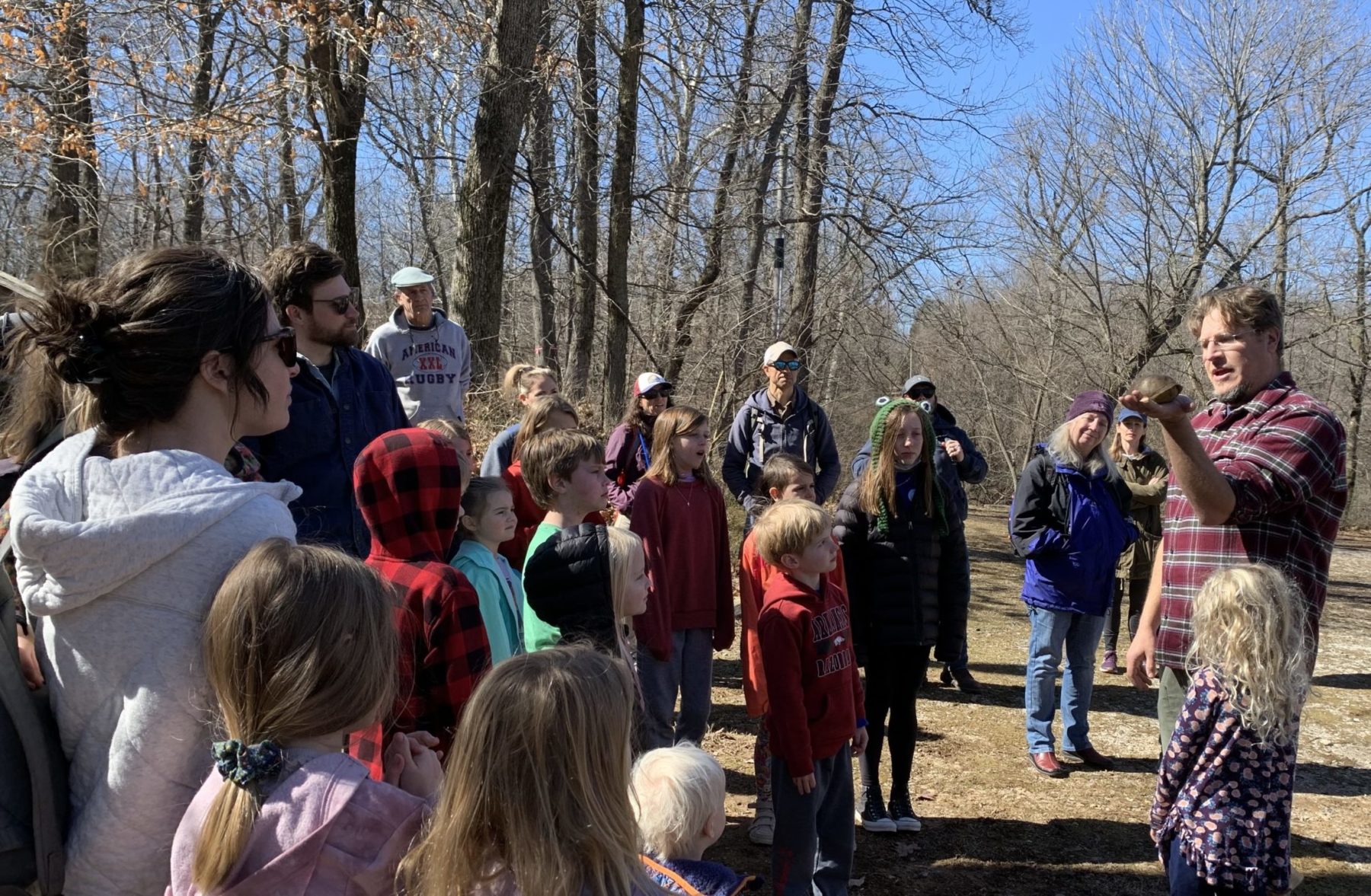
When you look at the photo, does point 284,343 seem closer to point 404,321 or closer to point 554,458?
point 554,458

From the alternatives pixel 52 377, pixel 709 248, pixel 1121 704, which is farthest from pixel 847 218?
pixel 52 377

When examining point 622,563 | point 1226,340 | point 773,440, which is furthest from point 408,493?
point 773,440

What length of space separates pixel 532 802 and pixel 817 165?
11.5 metres

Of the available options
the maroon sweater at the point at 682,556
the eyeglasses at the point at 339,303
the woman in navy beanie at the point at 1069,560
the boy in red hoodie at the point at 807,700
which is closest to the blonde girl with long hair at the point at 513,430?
the maroon sweater at the point at 682,556

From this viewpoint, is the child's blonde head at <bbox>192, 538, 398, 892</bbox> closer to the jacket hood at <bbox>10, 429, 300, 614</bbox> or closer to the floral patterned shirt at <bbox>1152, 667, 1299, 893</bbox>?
the jacket hood at <bbox>10, 429, 300, 614</bbox>

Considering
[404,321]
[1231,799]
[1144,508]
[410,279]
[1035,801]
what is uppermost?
[410,279]

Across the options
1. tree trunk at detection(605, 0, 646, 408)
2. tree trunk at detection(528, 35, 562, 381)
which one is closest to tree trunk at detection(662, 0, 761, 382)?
tree trunk at detection(605, 0, 646, 408)

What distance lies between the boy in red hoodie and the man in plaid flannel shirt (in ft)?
3.52

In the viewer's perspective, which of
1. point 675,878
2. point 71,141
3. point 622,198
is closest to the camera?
point 675,878

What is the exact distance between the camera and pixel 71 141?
1023 cm

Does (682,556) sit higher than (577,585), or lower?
lower

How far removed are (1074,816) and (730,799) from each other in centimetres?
163

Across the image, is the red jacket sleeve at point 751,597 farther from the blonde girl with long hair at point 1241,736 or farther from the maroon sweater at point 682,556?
the blonde girl with long hair at point 1241,736

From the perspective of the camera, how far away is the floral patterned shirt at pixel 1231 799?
9.28 feet
